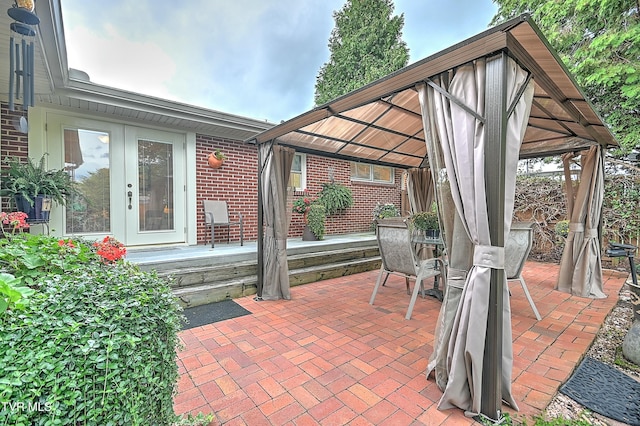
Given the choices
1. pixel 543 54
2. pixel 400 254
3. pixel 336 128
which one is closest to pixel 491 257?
pixel 543 54

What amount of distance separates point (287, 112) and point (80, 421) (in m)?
20.0

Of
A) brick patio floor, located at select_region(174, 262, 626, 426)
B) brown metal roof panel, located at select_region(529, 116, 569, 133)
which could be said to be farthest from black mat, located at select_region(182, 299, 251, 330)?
brown metal roof panel, located at select_region(529, 116, 569, 133)

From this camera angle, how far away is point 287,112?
19344mm

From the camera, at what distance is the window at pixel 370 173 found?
7652 mm

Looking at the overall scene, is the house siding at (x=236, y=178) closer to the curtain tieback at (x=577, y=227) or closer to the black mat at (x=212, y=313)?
the black mat at (x=212, y=313)

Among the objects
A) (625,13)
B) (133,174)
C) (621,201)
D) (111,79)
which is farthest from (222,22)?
(621,201)

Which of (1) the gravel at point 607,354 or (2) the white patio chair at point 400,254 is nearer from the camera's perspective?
(1) the gravel at point 607,354

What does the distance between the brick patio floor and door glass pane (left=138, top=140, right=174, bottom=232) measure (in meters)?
2.26

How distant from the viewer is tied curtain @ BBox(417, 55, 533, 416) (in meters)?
1.69

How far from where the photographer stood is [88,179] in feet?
13.8

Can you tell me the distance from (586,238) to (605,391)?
9.56 ft

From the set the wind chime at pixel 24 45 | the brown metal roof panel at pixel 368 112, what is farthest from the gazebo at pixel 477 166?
the wind chime at pixel 24 45

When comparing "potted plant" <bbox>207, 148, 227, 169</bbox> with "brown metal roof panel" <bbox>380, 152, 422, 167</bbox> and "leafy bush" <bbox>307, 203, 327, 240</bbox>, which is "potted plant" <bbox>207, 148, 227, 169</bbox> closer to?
"leafy bush" <bbox>307, 203, 327, 240</bbox>

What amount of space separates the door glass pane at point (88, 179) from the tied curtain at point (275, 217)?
258 cm
